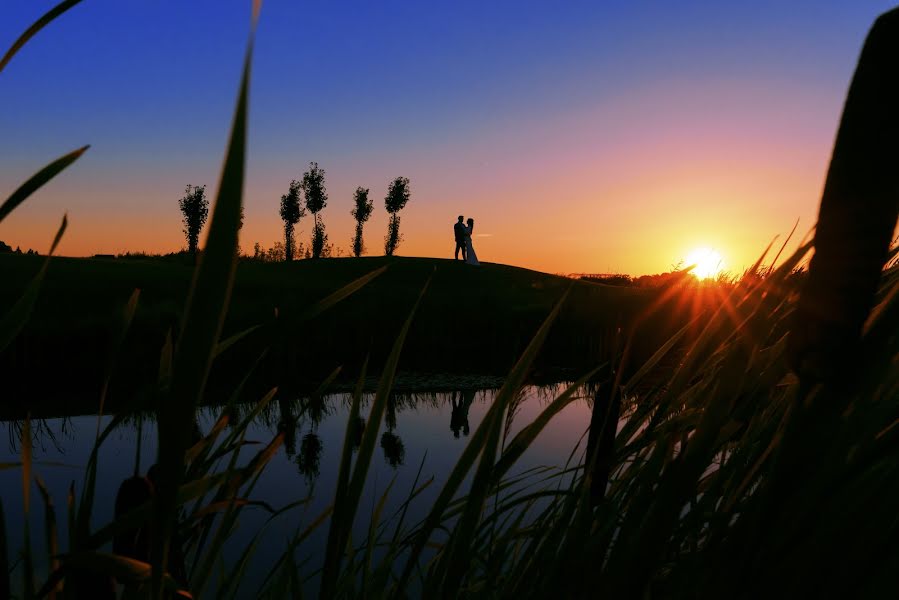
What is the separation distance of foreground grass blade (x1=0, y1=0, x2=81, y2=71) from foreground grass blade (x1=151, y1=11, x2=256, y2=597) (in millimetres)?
289

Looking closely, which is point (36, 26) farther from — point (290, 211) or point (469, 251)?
point (290, 211)

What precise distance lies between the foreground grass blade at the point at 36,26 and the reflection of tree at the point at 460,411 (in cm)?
540

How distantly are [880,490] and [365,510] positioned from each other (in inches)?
146

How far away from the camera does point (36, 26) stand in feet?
1.48

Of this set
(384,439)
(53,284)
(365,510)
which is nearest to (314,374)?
(384,439)

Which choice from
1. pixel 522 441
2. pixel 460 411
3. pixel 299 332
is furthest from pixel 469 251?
pixel 522 441

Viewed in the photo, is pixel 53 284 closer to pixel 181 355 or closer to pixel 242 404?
pixel 242 404

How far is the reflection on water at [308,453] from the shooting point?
374 centimetres

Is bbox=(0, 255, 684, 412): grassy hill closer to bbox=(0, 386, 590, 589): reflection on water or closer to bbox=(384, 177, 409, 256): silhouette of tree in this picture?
bbox=(0, 386, 590, 589): reflection on water

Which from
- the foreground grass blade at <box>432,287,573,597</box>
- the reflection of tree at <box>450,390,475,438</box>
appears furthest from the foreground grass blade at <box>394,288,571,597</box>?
the reflection of tree at <box>450,390,475,438</box>

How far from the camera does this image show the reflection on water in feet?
12.3

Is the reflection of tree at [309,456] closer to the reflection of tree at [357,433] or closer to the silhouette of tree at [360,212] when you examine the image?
the reflection of tree at [357,433]

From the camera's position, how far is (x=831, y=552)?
48cm

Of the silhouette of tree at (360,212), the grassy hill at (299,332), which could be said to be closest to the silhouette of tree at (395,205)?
the silhouette of tree at (360,212)
